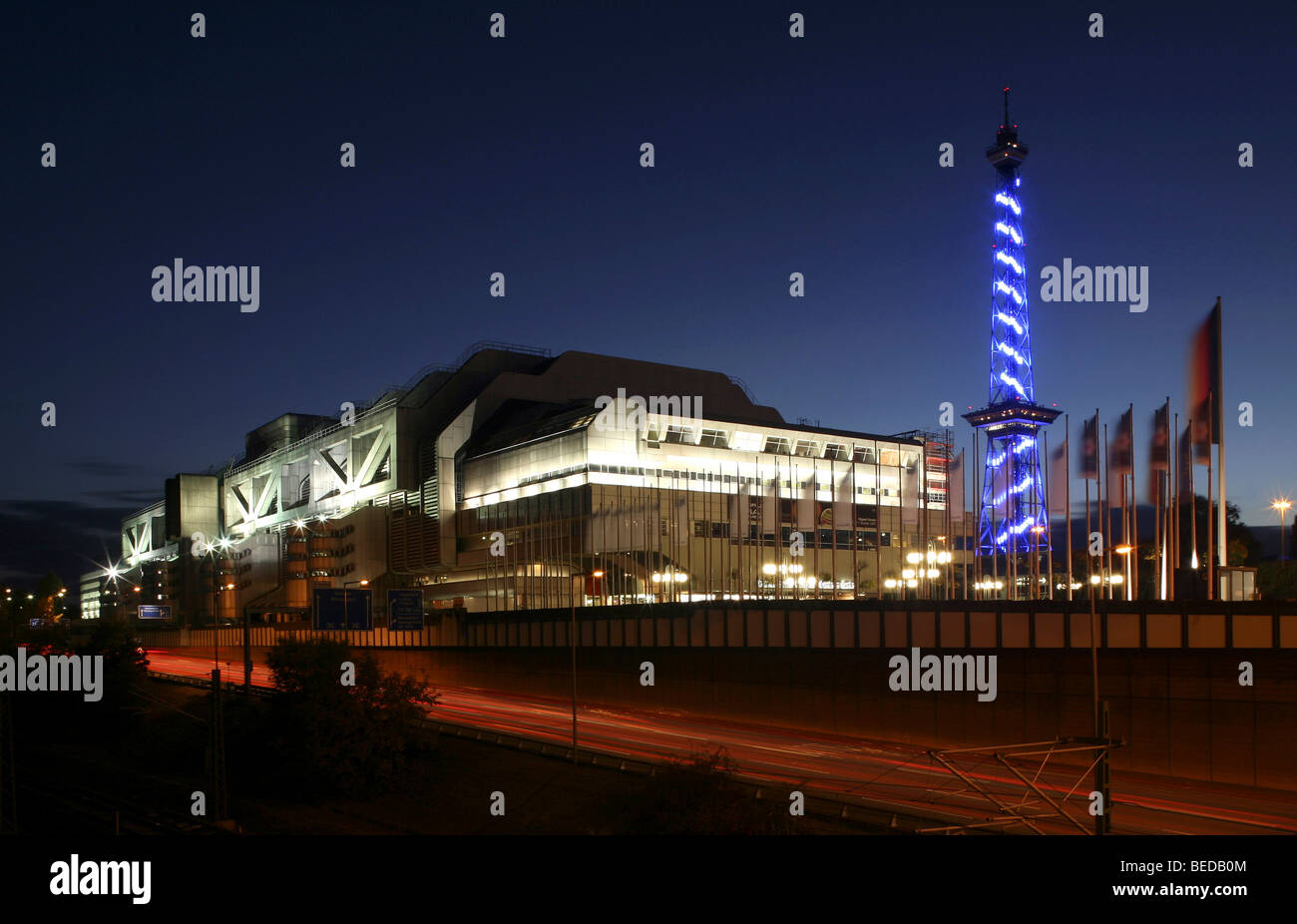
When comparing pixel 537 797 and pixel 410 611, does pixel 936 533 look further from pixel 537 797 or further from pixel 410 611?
pixel 537 797

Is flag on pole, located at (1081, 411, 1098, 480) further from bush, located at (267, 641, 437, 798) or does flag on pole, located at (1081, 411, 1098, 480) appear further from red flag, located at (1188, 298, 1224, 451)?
bush, located at (267, 641, 437, 798)

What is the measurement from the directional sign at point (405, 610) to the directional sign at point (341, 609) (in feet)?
16.7

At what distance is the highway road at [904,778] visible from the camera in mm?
33312

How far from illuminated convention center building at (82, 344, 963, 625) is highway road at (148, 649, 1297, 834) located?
22.4 m

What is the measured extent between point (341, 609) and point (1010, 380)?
10272 centimetres

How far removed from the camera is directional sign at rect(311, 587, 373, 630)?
56216 mm

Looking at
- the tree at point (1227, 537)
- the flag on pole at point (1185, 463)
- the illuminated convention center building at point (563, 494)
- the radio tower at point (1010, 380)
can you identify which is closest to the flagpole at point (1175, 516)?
the flag on pole at point (1185, 463)

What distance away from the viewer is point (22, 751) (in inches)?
2685

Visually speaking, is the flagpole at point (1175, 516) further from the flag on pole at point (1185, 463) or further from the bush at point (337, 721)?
the bush at point (337, 721)

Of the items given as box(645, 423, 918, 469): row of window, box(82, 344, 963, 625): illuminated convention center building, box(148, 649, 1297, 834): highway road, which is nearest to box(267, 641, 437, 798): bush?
box(148, 649, 1297, 834): highway road

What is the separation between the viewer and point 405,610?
2501 inches

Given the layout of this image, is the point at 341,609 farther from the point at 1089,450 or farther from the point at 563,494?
the point at 563,494
